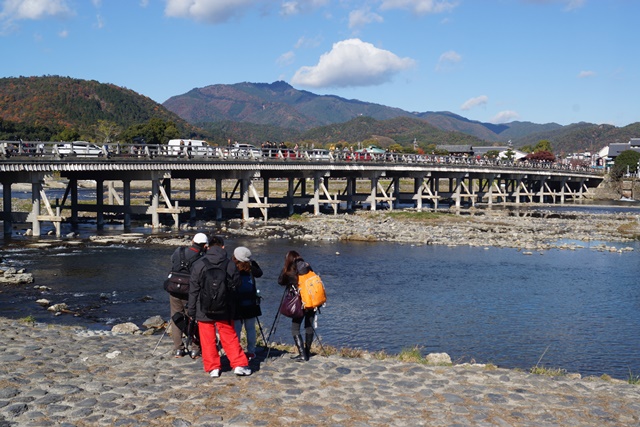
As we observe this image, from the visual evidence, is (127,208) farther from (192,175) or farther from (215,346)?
(215,346)

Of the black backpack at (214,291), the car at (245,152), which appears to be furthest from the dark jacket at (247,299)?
the car at (245,152)

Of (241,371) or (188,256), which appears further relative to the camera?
(188,256)

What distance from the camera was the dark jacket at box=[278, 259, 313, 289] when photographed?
32.2ft

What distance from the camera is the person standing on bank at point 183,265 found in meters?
9.71

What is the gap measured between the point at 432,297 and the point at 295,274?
11.7 metres

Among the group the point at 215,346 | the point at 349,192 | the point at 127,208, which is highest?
the point at 349,192

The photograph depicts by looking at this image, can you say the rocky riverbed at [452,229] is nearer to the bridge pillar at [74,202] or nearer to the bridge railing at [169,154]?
Result: the bridge railing at [169,154]

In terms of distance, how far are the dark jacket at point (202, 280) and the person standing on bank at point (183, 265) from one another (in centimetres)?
66

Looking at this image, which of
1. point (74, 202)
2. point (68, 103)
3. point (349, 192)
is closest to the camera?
point (74, 202)

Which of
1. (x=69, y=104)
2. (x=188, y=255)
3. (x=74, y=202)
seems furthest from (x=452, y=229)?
(x=69, y=104)

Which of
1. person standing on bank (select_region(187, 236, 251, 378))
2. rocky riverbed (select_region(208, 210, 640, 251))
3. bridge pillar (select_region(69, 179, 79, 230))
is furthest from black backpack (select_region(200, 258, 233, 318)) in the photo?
bridge pillar (select_region(69, 179, 79, 230))

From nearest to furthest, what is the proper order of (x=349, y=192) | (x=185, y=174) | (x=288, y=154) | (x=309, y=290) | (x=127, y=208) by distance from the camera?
(x=309, y=290) < (x=127, y=208) < (x=185, y=174) < (x=288, y=154) < (x=349, y=192)

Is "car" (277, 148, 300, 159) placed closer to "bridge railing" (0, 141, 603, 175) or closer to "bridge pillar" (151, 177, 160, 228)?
"bridge railing" (0, 141, 603, 175)

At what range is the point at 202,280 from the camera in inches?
351
